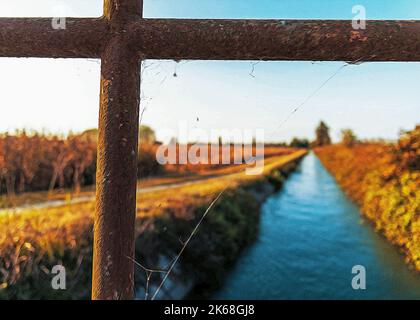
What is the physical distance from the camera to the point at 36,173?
700 centimetres

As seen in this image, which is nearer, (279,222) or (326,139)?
(279,222)

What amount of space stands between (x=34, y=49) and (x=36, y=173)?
697cm

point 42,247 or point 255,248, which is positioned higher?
point 42,247

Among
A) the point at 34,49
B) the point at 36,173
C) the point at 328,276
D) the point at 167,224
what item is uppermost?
the point at 34,49

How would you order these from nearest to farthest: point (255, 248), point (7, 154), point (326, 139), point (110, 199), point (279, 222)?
1. point (110, 199)
2. point (7, 154)
3. point (255, 248)
4. point (279, 222)
5. point (326, 139)

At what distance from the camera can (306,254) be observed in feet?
29.4

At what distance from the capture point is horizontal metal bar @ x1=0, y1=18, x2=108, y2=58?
70 cm

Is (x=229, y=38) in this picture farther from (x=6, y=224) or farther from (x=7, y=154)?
(x=7, y=154)

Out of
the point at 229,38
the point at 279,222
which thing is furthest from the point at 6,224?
the point at 279,222

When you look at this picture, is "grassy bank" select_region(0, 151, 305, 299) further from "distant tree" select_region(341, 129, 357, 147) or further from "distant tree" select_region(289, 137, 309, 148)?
"distant tree" select_region(289, 137, 309, 148)

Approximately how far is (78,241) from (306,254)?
21.7ft

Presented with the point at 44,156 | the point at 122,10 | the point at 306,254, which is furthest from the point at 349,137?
the point at 122,10

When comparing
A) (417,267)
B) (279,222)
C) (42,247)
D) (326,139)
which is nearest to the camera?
(417,267)

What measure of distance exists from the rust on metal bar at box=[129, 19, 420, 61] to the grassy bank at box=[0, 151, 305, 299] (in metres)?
0.88
